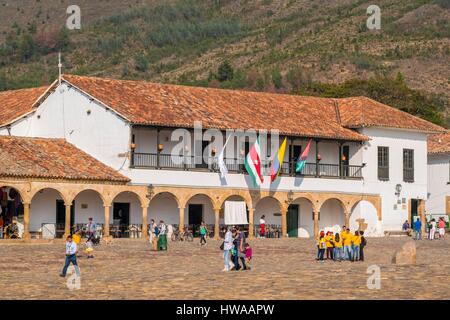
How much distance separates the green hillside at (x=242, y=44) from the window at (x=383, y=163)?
31.7 meters

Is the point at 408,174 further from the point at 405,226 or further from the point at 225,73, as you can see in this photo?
the point at 225,73

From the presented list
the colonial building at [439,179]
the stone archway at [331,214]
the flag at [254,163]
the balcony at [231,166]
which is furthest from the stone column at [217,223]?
the colonial building at [439,179]

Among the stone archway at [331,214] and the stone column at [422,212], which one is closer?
the stone archway at [331,214]

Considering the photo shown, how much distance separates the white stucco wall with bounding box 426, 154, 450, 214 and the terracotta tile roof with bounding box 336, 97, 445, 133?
4737 mm

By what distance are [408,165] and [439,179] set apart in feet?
19.8

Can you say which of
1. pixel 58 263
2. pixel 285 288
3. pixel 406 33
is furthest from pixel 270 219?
pixel 406 33

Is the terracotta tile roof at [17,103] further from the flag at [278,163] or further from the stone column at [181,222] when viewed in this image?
the flag at [278,163]

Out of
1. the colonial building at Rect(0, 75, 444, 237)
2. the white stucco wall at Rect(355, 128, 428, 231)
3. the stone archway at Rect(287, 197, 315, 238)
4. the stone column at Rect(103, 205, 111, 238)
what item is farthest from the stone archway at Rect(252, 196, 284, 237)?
the stone column at Rect(103, 205, 111, 238)

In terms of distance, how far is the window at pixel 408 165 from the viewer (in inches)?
2341

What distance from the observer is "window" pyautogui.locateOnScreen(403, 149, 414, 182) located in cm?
5947

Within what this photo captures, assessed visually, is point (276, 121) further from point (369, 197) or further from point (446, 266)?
point (446, 266)

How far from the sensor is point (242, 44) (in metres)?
117

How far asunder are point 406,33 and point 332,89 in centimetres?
3719

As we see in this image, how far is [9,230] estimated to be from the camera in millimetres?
48594
